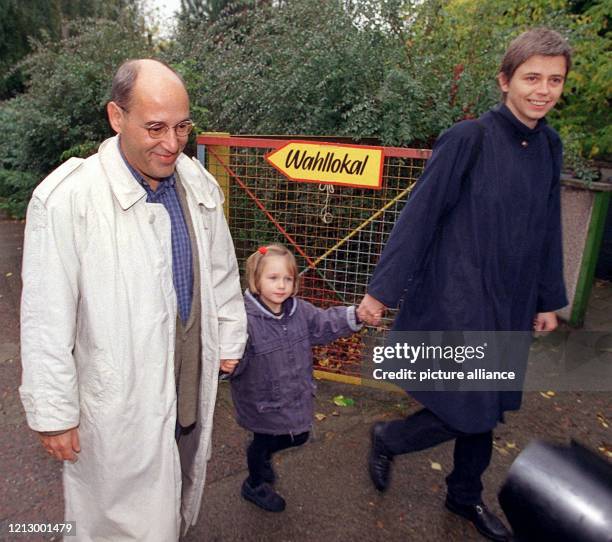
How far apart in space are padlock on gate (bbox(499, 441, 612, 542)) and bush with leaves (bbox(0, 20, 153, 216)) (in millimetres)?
6813

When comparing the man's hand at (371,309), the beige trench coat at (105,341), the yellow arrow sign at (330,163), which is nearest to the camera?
the beige trench coat at (105,341)

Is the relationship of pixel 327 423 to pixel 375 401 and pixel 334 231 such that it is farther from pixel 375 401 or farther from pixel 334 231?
pixel 334 231

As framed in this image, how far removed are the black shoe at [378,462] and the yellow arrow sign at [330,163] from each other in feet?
4.74

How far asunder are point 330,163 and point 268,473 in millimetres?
1833

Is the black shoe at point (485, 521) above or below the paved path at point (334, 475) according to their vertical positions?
above

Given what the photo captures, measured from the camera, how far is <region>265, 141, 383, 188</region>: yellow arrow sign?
3469 millimetres

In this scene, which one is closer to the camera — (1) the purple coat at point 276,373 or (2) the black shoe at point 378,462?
(1) the purple coat at point 276,373

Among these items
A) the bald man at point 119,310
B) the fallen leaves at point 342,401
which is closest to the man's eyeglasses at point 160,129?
the bald man at point 119,310

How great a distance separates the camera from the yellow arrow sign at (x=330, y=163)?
3469mm

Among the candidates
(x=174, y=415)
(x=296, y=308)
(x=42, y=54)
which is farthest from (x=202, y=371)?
(x=42, y=54)

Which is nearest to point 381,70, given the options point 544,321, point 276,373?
point 544,321

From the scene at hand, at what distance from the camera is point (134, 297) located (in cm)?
187

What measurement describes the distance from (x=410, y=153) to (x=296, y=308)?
50.8 inches

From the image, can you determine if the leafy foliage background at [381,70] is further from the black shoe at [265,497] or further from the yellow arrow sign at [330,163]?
the black shoe at [265,497]
